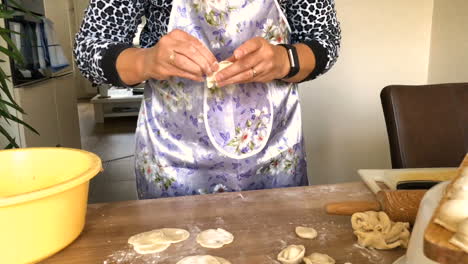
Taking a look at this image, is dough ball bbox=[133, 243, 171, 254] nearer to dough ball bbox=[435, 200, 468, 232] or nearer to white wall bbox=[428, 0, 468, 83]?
dough ball bbox=[435, 200, 468, 232]

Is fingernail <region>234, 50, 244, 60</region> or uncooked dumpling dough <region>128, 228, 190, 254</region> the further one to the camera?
fingernail <region>234, 50, 244, 60</region>

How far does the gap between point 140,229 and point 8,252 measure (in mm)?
200

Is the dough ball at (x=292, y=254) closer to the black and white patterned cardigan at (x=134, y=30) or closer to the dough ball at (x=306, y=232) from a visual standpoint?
the dough ball at (x=306, y=232)

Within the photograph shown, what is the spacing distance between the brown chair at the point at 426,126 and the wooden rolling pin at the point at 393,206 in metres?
0.42

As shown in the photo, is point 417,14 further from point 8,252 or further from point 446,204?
point 8,252

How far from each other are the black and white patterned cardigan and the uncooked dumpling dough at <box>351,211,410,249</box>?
383 millimetres

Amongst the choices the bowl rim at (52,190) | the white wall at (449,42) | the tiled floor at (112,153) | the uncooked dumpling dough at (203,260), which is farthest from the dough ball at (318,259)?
the tiled floor at (112,153)

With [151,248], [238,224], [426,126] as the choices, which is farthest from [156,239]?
[426,126]

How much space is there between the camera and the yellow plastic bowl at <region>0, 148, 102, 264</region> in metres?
0.52

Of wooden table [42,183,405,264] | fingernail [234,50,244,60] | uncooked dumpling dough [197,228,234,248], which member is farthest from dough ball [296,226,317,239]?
fingernail [234,50,244,60]

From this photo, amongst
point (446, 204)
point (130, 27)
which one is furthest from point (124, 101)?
point (446, 204)

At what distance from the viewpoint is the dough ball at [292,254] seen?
557 mm

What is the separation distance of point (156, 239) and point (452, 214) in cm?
42

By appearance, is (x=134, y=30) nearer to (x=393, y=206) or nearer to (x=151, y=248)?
(x=151, y=248)
